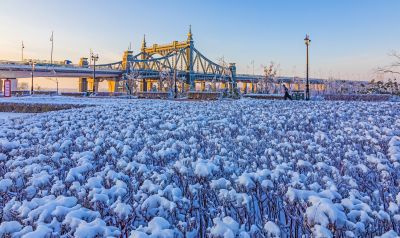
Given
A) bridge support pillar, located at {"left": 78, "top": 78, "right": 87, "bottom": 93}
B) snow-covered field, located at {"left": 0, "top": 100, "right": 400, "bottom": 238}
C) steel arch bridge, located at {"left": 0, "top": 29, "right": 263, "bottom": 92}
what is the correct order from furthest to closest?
1. bridge support pillar, located at {"left": 78, "top": 78, "right": 87, "bottom": 93}
2. steel arch bridge, located at {"left": 0, "top": 29, "right": 263, "bottom": 92}
3. snow-covered field, located at {"left": 0, "top": 100, "right": 400, "bottom": 238}

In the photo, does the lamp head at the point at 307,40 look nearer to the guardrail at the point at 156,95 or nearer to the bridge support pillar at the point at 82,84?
the guardrail at the point at 156,95

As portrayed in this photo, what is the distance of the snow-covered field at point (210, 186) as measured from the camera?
3.83m

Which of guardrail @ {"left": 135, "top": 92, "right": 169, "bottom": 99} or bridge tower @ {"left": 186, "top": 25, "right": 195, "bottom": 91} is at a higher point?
bridge tower @ {"left": 186, "top": 25, "right": 195, "bottom": 91}

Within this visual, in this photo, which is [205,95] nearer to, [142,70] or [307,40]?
[307,40]

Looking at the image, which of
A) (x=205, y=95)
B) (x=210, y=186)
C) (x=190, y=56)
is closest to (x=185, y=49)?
(x=190, y=56)

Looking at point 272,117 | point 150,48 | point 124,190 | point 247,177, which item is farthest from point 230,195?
point 150,48

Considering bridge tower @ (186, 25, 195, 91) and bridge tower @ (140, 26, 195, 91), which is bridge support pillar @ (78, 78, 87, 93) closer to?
bridge tower @ (140, 26, 195, 91)

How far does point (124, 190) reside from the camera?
15.6 feet

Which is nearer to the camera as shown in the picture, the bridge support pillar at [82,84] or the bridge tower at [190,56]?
the bridge support pillar at [82,84]

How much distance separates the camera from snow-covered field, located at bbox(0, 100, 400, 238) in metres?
3.83

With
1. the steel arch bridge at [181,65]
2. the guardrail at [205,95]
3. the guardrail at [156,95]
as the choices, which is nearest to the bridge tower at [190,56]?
the steel arch bridge at [181,65]

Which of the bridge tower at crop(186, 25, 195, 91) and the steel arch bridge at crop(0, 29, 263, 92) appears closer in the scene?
the steel arch bridge at crop(0, 29, 263, 92)

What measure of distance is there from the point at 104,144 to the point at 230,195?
5.32 meters

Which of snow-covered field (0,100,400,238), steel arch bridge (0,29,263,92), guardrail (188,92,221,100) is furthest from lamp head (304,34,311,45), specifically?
steel arch bridge (0,29,263,92)
